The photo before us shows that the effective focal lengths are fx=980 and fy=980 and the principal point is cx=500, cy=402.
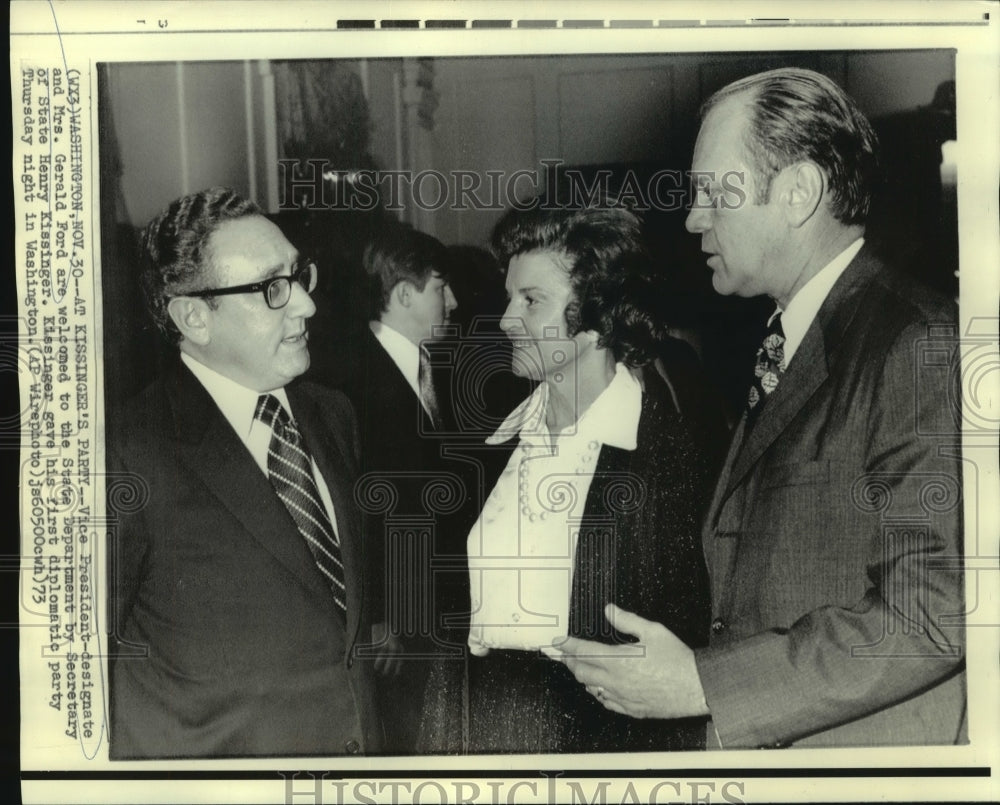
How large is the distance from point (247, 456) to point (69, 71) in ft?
3.28

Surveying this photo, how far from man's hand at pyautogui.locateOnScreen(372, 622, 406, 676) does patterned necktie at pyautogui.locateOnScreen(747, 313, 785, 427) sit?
94 centimetres

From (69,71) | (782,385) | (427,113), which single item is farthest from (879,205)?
(69,71)

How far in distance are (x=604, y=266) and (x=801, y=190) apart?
1.55ft

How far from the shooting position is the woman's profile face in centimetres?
222

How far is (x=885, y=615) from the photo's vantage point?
220 cm

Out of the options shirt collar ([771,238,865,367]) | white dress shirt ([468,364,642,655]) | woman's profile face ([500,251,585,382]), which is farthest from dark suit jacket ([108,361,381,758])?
shirt collar ([771,238,865,367])

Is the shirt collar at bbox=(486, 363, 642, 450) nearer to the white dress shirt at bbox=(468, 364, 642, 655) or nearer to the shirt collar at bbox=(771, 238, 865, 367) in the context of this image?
the white dress shirt at bbox=(468, 364, 642, 655)

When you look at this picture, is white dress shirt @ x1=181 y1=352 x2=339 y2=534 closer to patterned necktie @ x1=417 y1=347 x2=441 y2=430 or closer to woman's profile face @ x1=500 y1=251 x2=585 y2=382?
patterned necktie @ x1=417 y1=347 x2=441 y2=430

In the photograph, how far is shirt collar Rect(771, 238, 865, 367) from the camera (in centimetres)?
220

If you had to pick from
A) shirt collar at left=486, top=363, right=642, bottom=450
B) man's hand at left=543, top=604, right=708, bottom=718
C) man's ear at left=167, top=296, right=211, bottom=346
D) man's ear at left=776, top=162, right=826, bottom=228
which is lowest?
man's hand at left=543, top=604, right=708, bottom=718

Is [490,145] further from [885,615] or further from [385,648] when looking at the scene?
[885,615]

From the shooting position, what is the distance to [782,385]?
2184 mm

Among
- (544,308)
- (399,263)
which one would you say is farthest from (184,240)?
(544,308)

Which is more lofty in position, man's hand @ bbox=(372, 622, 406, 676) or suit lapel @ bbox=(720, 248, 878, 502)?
suit lapel @ bbox=(720, 248, 878, 502)
